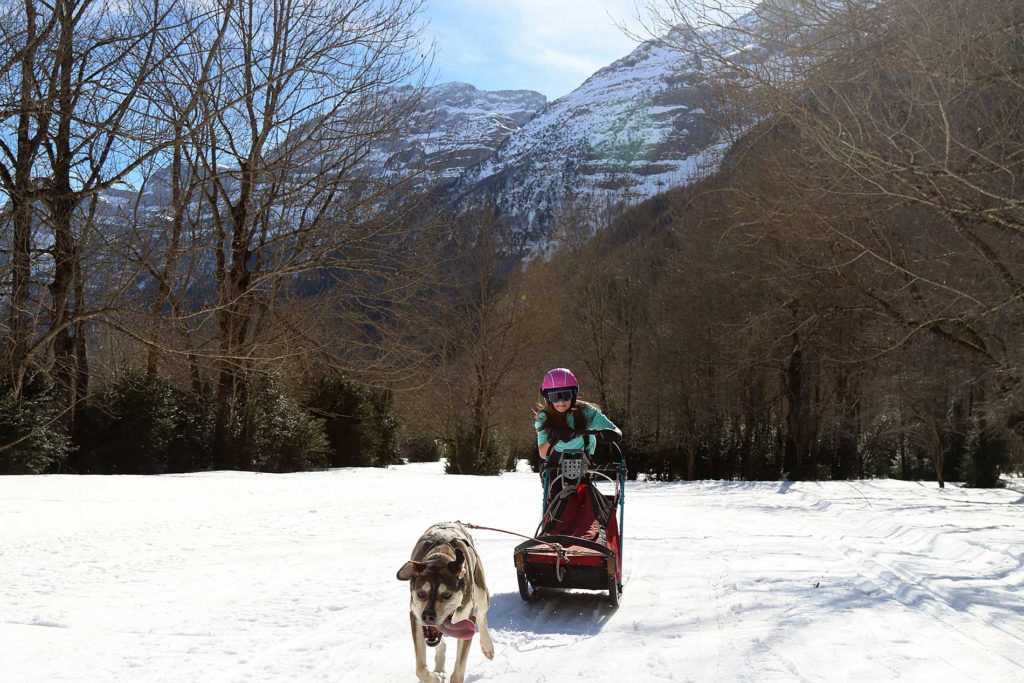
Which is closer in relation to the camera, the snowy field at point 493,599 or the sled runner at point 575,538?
the snowy field at point 493,599

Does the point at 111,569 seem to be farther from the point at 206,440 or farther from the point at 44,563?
the point at 206,440

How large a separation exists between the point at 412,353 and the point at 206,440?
19.9 feet

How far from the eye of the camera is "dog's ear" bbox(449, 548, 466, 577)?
11.0ft

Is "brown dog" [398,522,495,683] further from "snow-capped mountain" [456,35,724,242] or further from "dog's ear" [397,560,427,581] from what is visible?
"snow-capped mountain" [456,35,724,242]

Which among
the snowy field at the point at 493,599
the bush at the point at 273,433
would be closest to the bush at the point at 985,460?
the snowy field at the point at 493,599

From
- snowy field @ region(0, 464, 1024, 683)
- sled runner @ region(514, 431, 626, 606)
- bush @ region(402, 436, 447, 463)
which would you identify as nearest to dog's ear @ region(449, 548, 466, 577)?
snowy field @ region(0, 464, 1024, 683)

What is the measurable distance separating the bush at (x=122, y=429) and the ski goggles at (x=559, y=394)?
14654 millimetres

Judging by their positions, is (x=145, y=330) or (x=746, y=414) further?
(x=746, y=414)

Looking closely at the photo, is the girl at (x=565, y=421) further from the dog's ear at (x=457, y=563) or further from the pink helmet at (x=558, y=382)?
the dog's ear at (x=457, y=563)

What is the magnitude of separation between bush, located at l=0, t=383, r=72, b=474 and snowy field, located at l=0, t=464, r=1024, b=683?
12.7ft

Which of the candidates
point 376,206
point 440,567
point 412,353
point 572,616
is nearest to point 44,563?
point 572,616

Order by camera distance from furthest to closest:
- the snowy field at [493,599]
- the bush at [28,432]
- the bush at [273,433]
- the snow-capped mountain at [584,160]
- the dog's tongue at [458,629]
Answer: the snow-capped mountain at [584,160]
the bush at [273,433]
the bush at [28,432]
the snowy field at [493,599]
the dog's tongue at [458,629]

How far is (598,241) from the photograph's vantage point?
1777 inches

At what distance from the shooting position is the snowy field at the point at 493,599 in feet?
Answer: 14.5
